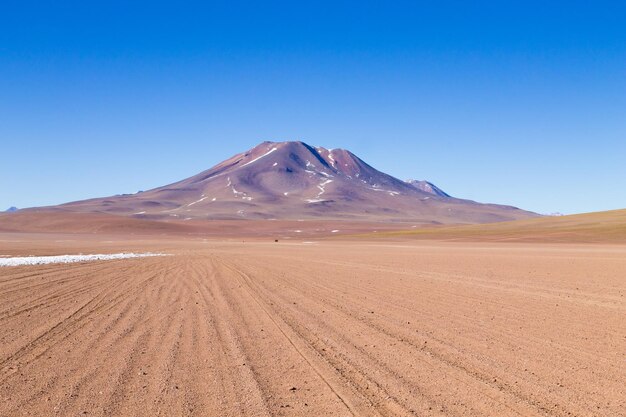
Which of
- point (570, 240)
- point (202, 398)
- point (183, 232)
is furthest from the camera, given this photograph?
point (183, 232)

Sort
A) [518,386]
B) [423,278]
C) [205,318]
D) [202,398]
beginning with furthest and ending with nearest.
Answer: [423,278] < [205,318] < [518,386] < [202,398]

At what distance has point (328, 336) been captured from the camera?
10820 millimetres

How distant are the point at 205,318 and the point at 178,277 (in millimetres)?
10359

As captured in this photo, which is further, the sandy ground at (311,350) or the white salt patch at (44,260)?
the white salt patch at (44,260)

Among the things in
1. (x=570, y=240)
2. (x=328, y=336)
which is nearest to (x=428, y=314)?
(x=328, y=336)

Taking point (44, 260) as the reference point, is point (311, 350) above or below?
below

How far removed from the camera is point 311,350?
969 cm

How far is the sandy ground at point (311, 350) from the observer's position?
7.09 meters

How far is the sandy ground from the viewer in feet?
23.3

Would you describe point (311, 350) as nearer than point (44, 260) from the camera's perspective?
Yes

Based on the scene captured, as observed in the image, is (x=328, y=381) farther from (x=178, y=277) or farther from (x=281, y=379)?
(x=178, y=277)

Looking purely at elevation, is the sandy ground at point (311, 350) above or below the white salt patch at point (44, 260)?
below

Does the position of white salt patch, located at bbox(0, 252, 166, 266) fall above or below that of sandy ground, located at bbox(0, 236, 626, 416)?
above

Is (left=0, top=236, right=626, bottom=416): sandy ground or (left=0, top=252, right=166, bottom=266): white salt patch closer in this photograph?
(left=0, top=236, right=626, bottom=416): sandy ground
